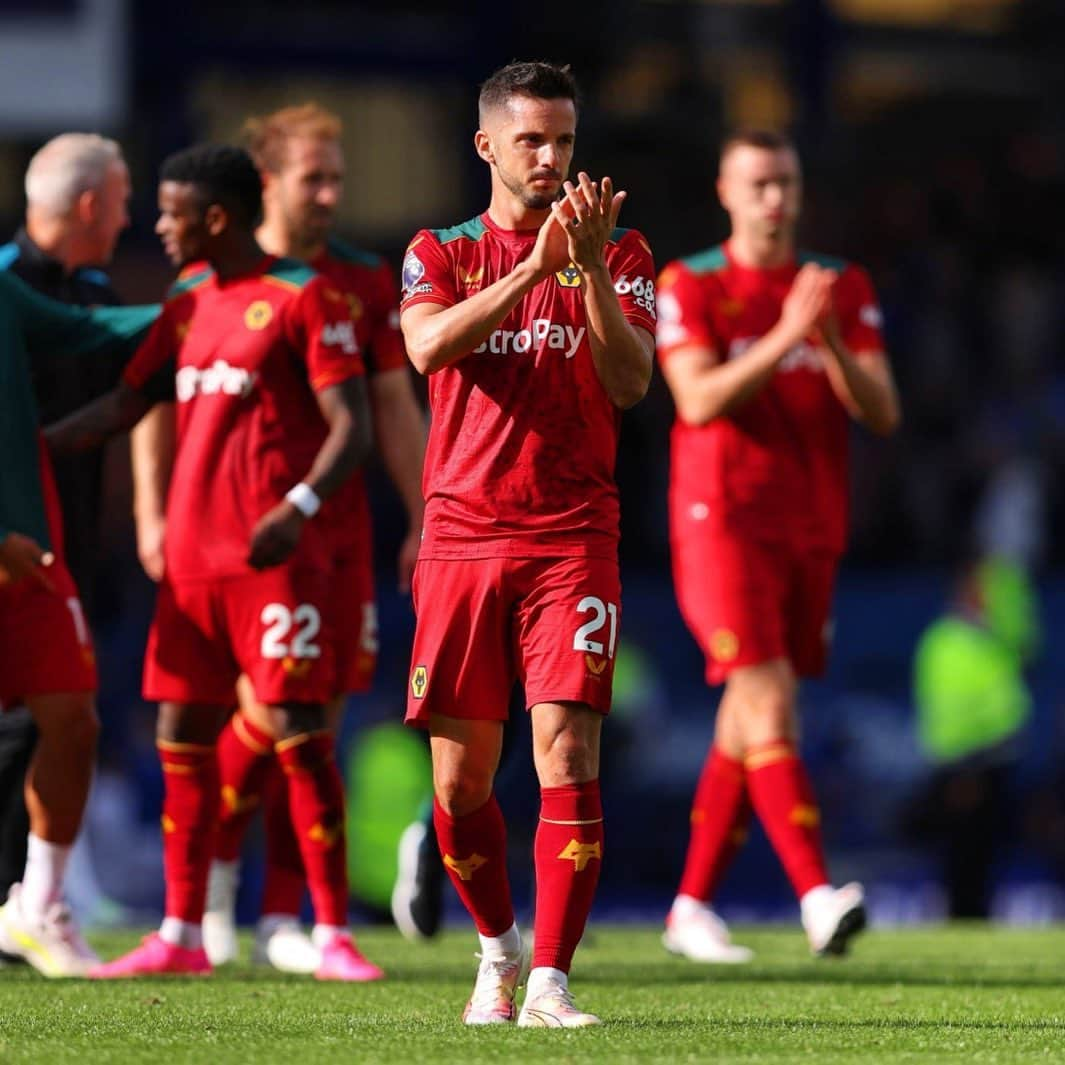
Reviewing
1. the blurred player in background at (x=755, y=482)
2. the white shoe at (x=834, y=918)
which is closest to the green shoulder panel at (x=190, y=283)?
the blurred player in background at (x=755, y=482)

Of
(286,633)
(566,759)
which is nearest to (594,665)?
(566,759)

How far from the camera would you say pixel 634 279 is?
18.4ft

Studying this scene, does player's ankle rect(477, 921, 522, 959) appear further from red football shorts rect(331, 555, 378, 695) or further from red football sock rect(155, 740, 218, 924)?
red football shorts rect(331, 555, 378, 695)

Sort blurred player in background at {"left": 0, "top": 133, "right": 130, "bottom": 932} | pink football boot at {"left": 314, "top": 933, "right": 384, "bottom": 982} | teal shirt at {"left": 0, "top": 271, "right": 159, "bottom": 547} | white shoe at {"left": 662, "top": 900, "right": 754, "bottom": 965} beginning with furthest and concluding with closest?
1. white shoe at {"left": 662, "top": 900, "right": 754, "bottom": 965}
2. blurred player in background at {"left": 0, "top": 133, "right": 130, "bottom": 932}
3. pink football boot at {"left": 314, "top": 933, "right": 384, "bottom": 982}
4. teal shirt at {"left": 0, "top": 271, "right": 159, "bottom": 547}

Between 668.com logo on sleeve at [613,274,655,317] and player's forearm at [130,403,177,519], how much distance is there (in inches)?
91.3

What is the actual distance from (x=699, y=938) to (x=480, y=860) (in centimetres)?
277

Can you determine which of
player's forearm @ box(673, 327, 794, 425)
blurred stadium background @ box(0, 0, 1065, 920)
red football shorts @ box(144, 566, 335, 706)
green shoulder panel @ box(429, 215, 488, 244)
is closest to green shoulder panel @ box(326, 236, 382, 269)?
player's forearm @ box(673, 327, 794, 425)

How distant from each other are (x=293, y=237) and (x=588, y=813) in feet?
10.3

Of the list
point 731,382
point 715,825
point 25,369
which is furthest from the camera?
point 715,825

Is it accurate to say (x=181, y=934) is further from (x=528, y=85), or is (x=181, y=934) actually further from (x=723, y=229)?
(x=723, y=229)

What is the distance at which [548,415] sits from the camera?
558 centimetres

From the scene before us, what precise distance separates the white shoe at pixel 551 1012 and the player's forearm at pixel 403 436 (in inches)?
106

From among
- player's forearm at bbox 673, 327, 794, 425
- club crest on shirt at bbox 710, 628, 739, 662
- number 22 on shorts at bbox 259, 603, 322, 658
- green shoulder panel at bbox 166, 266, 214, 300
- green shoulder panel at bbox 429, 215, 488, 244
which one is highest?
green shoulder panel at bbox 429, 215, 488, 244

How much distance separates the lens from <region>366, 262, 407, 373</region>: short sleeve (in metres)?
7.95
